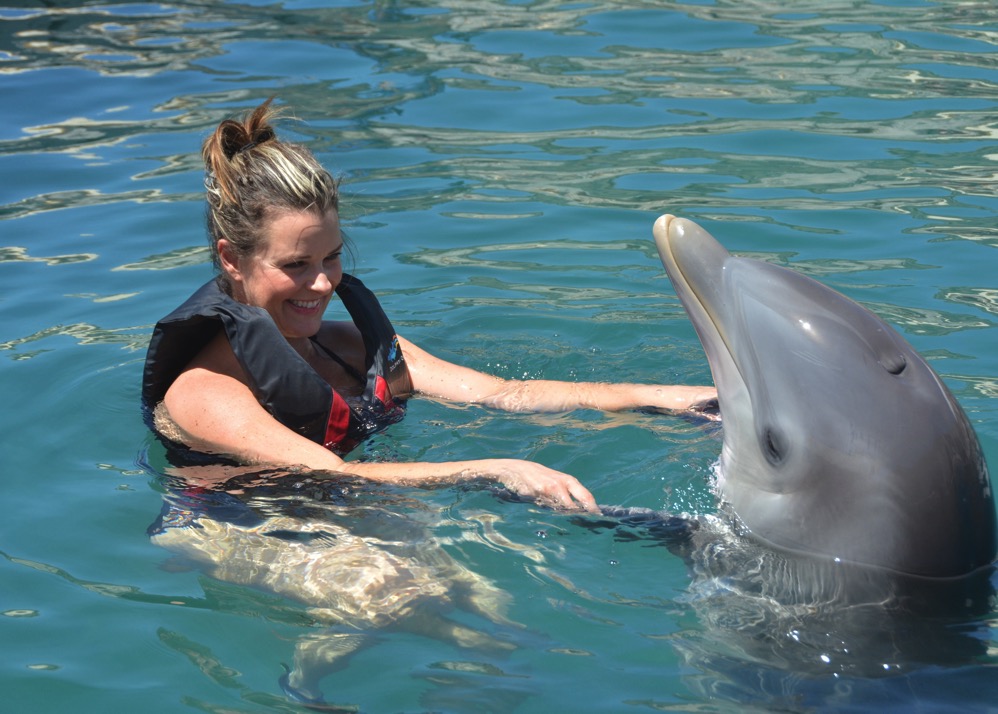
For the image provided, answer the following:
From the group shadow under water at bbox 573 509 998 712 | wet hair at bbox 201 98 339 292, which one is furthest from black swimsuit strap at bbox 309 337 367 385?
shadow under water at bbox 573 509 998 712

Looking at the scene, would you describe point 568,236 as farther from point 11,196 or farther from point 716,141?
point 11,196

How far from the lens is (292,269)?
16.8 feet

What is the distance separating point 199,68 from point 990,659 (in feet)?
33.6

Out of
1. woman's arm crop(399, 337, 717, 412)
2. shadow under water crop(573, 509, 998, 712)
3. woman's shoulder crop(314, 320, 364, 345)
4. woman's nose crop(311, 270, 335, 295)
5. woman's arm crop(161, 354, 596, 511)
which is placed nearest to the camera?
shadow under water crop(573, 509, 998, 712)

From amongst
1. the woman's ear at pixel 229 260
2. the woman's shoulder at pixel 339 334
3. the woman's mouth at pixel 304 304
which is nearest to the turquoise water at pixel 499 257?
the woman's shoulder at pixel 339 334

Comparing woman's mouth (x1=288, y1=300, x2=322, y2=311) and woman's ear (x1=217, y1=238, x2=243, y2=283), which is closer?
woman's ear (x1=217, y1=238, x2=243, y2=283)

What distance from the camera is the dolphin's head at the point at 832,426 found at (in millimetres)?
3646

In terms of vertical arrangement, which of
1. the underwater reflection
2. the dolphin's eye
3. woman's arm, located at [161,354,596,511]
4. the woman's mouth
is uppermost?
the woman's mouth

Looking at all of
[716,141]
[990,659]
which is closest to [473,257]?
[716,141]

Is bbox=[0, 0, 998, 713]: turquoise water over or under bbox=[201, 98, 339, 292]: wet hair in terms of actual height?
under

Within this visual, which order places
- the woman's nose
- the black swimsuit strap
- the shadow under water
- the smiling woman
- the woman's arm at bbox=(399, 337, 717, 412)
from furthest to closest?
the black swimsuit strap, the woman's arm at bbox=(399, 337, 717, 412), the woman's nose, the smiling woman, the shadow under water

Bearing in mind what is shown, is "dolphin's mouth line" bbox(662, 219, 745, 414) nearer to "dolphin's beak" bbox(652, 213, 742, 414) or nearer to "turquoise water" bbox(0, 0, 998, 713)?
"dolphin's beak" bbox(652, 213, 742, 414)

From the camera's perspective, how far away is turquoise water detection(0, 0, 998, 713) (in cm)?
405

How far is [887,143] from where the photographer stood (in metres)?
9.55
